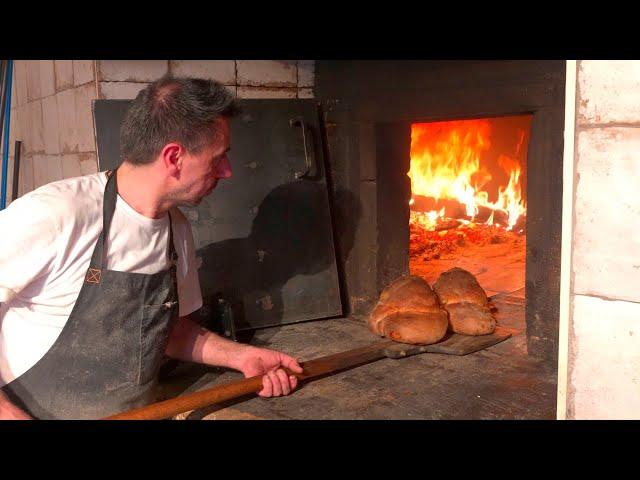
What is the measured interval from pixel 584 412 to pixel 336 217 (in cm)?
265

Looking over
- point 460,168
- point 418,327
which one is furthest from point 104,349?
point 460,168

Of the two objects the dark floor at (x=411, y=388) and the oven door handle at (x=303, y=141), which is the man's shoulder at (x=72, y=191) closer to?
the dark floor at (x=411, y=388)

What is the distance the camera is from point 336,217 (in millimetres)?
4410

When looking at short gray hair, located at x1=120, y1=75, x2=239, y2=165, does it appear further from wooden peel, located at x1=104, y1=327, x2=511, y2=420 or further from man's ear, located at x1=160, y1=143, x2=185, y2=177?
wooden peel, located at x1=104, y1=327, x2=511, y2=420

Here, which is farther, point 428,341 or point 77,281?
point 428,341

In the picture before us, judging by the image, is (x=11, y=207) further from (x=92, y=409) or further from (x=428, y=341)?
(x=428, y=341)

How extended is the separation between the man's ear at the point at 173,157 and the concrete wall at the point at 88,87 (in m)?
1.77

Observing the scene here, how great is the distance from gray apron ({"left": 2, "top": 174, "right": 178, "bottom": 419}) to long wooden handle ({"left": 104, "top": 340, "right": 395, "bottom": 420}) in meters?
0.17

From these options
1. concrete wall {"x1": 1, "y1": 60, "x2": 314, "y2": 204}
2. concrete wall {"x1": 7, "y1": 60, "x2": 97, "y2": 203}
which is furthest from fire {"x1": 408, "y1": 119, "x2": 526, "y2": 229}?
concrete wall {"x1": 7, "y1": 60, "x2": 97, "y2": 203}

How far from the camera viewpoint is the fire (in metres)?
5.70

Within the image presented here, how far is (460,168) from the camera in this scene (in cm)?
604

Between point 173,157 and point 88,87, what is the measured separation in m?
2.00

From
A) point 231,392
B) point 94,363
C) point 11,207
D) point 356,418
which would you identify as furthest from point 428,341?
point 11,207

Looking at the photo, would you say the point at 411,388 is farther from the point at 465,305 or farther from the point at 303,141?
the point at 303,141
